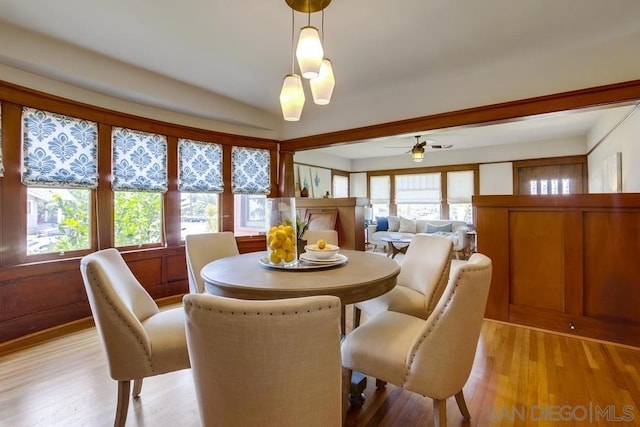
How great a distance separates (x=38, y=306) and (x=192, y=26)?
108 inches

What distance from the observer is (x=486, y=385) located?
1.95 m

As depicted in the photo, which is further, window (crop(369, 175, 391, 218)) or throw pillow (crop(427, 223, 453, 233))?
window (crop(369, 175, 391, 218))

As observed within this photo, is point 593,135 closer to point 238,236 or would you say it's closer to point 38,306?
point 238,236

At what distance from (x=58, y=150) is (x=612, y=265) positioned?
4.94 m

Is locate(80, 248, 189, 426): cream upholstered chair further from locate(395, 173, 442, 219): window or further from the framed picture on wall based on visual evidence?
locate(395, 173, 442, 219): window

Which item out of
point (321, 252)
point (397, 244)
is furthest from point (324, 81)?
point (397, 244)

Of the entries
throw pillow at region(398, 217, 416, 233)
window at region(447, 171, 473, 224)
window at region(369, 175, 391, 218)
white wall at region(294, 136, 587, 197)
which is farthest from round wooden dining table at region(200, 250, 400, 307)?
window at region(369, 175, 391, 218)

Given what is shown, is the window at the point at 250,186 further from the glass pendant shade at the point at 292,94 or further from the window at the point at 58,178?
the glass pendant shade at the point at 292,94

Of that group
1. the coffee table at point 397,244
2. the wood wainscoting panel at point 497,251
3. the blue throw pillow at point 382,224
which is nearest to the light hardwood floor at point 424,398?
the wood wainscoting panel at point 497,251

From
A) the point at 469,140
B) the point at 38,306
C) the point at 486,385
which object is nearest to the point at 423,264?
the point at 486,385

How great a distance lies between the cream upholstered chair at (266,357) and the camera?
80 centimetres

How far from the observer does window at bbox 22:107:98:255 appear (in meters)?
2.70

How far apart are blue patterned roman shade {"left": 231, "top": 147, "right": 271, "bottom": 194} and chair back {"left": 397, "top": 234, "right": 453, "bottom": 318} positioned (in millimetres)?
2871

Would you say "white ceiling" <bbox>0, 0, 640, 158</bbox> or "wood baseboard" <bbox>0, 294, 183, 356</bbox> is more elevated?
"white ceiling" <bbox>0, 0, 640, 158</bbox>
